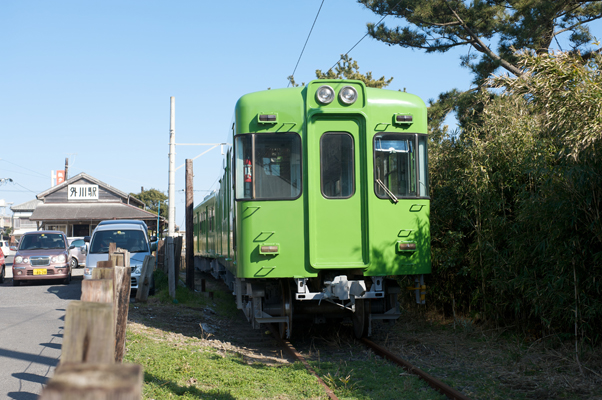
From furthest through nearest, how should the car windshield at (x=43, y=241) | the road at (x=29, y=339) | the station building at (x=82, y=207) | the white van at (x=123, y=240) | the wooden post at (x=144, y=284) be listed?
the station building at (x=82, y=207) → the car windshield at (x=43, y=241) → the white van at (x=123, y=240) → the wooden post at (x=144, y=284) → the road at (x=29, y=339)

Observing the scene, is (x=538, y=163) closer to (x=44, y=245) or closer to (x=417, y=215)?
(x=417, y=215)

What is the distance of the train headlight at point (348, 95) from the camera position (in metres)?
7.54

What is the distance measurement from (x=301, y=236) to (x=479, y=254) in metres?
2.83

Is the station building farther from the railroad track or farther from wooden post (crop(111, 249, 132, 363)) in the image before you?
wooden post (crop(111, 249, 132, 363))

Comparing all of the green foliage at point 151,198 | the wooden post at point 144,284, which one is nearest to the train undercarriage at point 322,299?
the wooden post at point 144,284

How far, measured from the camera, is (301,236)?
7.32m

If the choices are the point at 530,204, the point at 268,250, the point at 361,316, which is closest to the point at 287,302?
the point at 268,250

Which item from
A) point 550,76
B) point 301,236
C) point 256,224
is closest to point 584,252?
point 550,76

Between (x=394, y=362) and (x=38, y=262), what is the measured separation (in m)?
13.3

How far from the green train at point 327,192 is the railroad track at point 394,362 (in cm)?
62

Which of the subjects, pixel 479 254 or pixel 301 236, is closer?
pixel 301 236

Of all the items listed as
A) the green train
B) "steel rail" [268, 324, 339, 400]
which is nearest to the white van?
"steel rail" [268, 324, 339, 400]

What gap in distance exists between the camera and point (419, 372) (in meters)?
6.06

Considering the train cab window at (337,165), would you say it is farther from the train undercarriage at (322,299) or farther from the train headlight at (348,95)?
the train undercarriage at (322,299)
